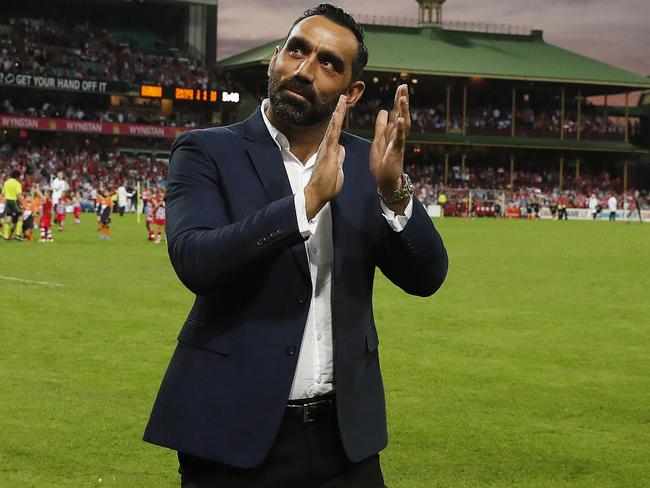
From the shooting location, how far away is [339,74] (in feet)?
10.00

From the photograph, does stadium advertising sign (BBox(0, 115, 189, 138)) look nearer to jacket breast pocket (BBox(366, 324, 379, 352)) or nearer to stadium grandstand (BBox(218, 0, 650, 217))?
stadium grandstand (BBox(218, 0, 650, 217))

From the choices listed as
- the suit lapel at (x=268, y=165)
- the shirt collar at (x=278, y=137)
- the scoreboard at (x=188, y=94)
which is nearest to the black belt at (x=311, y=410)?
the suit lapel at (x=268, y=165)

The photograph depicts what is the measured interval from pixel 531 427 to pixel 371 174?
235 inches

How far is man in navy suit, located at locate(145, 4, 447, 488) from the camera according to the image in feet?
9.63

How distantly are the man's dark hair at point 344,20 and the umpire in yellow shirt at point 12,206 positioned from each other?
83.2ft

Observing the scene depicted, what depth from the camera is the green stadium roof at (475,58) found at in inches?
2913

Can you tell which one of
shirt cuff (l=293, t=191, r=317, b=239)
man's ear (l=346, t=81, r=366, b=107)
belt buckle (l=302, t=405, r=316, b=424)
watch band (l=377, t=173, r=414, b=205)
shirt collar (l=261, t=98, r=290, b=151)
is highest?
man's ear (l=346, t=81, r=366, b=107)

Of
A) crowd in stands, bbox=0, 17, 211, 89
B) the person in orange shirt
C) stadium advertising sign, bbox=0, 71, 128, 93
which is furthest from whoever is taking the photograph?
crowd in stands, bbox=0, 17, 211, 89

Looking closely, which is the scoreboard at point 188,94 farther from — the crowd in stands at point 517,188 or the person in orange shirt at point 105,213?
the person in orange shirt at point 105,213

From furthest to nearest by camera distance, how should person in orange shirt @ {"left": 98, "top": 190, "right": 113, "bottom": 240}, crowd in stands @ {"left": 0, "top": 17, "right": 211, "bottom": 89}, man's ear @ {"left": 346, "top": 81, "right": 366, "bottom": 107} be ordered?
crowd in stands @ {"left": 0, "top": 17, "right": 211, "bottom": 89}, person in orange shirt @ {"left": 98, "top": 190, "right": 113, "bottom": 240}, man's ear @ {"left": 346, "top": 81, "right": 366, "bottom": 107}

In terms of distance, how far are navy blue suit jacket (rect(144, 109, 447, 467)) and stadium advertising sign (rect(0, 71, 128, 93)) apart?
63748mm

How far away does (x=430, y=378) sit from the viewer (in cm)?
1070

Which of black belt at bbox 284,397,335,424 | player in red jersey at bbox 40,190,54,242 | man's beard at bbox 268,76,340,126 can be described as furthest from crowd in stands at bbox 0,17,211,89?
black belt at bbox 284,397,335,424

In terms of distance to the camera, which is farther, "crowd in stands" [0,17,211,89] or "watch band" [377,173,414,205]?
"crowd in stands" [0,17,211,89]
